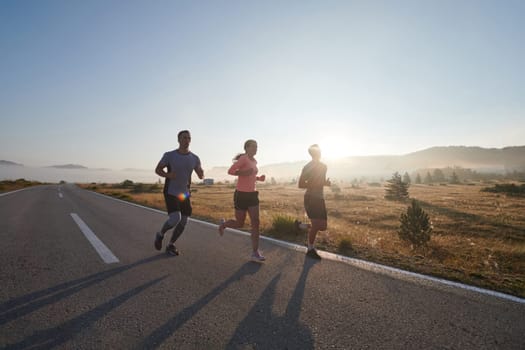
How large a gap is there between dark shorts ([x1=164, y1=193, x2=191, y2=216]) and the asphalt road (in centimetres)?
88

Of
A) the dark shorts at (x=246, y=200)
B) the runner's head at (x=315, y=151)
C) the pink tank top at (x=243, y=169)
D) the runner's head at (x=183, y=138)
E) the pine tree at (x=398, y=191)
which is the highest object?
the runner's head at (x=183, y=138)

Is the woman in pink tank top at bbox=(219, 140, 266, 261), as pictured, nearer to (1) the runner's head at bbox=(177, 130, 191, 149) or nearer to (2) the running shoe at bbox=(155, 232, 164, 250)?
(1) the runner's head at bbox=(177, 130, 191, 149)

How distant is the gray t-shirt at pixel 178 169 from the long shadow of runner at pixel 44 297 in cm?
155

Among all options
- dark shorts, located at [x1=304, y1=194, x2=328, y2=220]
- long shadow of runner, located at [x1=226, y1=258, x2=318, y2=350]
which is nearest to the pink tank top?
dark shorts, located at [x1=304, y1=194, x2=328, y2=220]

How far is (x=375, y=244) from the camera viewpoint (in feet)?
19.2

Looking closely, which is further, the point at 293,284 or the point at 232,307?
the point at 293,284

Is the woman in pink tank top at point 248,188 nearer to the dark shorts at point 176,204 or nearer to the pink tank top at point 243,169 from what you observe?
the pink tank top at point 243,169

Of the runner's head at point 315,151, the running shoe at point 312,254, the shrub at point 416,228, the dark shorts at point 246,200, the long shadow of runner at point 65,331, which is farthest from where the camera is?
the shrub at point 416,228

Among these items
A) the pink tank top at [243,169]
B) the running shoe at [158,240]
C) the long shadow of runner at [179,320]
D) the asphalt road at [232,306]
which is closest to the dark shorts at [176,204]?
the running shoe at [158,240]

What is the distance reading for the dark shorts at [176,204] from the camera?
4.55 meters

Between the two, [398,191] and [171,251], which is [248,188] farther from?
[398,191]

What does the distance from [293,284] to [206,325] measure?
4.54 feet

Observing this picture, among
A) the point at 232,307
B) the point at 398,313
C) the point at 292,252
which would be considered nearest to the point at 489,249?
the point at 292,252

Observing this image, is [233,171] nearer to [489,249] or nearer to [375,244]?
[375,244]
